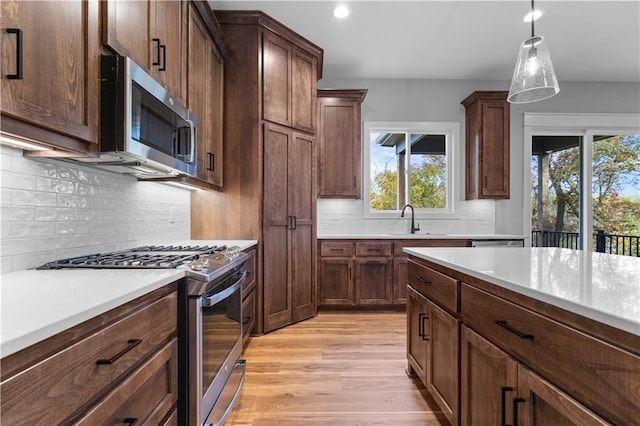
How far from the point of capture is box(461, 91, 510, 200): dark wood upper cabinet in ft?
13.5

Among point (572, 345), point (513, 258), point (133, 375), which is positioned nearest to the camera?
point (572, 345)

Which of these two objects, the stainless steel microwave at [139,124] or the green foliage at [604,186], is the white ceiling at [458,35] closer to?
the green foliage at [604,186]

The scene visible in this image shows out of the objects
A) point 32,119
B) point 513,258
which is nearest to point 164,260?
point 32,119

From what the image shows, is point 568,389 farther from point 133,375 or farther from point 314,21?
point 314,21

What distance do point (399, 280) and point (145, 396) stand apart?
312 centimetres

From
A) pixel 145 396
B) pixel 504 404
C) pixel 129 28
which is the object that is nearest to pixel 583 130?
pixel 504 404

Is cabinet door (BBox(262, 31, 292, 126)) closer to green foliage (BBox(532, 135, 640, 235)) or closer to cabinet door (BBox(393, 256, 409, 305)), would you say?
cabinet door (BBox(393, 256, 409, 305))

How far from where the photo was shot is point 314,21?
3195mm

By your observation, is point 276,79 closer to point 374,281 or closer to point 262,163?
point 262,163

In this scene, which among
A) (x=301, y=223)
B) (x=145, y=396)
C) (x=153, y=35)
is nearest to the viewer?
(x=145, y=396)

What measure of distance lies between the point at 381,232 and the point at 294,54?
245cm

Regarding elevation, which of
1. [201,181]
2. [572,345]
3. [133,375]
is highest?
[201,181]

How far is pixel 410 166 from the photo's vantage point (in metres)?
4.57

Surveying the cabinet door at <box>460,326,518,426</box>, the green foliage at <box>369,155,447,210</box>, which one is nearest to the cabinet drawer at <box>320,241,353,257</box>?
the green foliage at <box>369,155,447,210</box>
